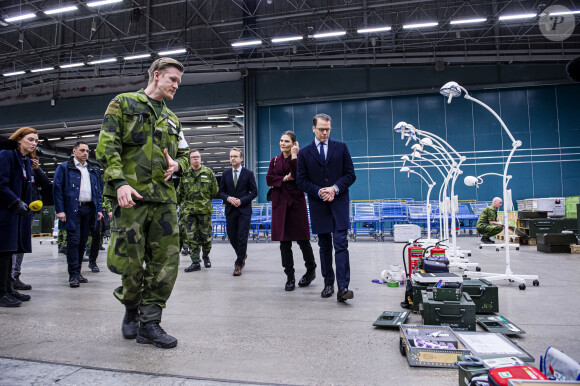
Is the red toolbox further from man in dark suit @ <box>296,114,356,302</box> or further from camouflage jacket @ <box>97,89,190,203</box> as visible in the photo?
man in dark suit @ <box>296,114,356,302</box>

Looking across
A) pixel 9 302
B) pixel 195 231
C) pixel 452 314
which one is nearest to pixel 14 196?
pixel 9 302

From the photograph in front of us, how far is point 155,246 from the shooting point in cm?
249

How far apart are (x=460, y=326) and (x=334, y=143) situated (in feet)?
6.59

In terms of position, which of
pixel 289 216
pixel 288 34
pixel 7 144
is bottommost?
pixel 289 216

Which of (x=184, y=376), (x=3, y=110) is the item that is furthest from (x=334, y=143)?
(x=3, y=110)

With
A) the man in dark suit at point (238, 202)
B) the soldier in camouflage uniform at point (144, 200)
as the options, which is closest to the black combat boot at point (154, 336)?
the soldier in camouflage uniform at point (144, 200)

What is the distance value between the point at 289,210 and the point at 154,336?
233cm

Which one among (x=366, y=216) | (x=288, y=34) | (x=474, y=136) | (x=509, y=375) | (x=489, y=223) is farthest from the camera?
(x=288, y=34)

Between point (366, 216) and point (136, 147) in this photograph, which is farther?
point (366, 216)

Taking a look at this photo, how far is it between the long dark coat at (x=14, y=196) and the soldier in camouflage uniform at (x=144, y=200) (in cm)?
181

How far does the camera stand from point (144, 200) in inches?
95.7

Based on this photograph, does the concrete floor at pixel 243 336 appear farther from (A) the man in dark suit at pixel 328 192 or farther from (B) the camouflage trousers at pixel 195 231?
(B) the camouflage trousers at pixel 195 231

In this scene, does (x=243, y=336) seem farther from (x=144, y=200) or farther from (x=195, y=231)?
(x=195, y=231)

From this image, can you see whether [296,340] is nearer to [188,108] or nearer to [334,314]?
[334,314]
